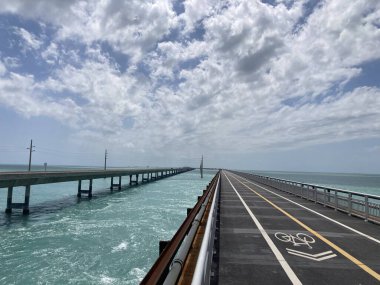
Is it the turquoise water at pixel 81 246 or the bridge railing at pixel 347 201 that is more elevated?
the bridge railing at pixel 347 201

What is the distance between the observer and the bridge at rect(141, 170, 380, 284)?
5457 millimetres

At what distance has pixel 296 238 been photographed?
33.7 ft

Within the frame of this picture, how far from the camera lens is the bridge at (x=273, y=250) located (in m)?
5.46

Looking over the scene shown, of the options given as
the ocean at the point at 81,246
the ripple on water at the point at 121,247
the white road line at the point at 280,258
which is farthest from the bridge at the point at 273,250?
the ripple on water at the point at 121,247

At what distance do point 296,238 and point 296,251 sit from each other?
1.76 meters

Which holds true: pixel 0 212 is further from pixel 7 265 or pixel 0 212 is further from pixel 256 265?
pixel 256 265

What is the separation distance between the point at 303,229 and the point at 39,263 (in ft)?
43.7

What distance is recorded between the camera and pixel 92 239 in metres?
20.3

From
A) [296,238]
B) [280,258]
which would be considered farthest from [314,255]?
[296,238]

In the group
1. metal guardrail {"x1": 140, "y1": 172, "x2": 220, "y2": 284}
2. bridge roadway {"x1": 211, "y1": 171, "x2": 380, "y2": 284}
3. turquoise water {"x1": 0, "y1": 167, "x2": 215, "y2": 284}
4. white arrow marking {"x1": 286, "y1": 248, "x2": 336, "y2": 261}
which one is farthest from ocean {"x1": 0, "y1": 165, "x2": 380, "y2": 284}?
metal guardrail {"x1": 140, "y1": 172, "x2": 220, "y2": 284}

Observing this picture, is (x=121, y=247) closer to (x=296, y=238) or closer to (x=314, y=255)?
(x=296, y=238)

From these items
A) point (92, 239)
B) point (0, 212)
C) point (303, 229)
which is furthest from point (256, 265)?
point (0, 212)

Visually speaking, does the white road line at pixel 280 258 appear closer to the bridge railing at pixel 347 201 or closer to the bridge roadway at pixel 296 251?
the bridge roadway at pixel 296 251

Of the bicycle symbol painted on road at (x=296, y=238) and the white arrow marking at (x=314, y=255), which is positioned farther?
the bicycle symbol painted on road at (x=296, y=238)
